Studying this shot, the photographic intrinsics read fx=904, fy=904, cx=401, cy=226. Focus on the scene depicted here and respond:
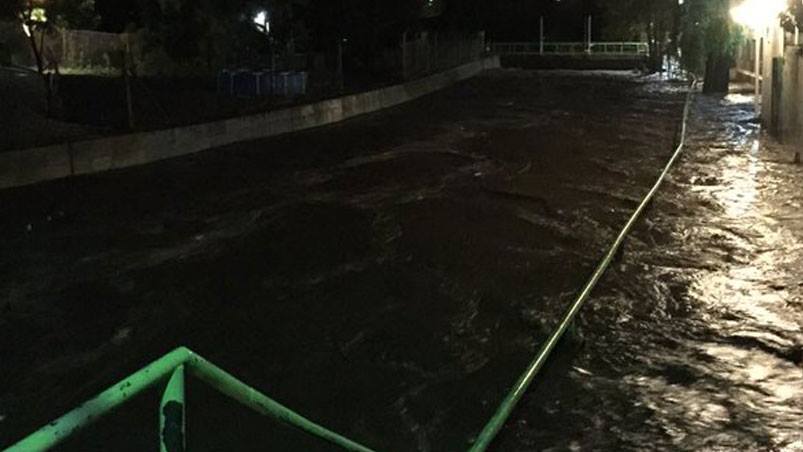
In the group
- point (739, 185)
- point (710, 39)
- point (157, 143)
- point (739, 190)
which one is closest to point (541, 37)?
point (710, 39)

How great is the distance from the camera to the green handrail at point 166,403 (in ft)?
8.50

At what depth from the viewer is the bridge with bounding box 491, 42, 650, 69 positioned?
55531mm

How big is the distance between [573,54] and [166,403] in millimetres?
58641

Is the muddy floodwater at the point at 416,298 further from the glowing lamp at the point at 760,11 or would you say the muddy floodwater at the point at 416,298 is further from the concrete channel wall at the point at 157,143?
the glowing lamp at the point at 760,11

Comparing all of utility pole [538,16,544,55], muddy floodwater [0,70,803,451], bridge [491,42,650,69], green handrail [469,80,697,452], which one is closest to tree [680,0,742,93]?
muddy floodwater [0,70,803,451]

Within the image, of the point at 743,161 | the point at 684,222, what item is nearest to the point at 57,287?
the point at 684,222

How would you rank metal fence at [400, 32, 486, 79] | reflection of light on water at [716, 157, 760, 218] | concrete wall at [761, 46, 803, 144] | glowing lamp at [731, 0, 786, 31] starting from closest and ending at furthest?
reflection of light on water at [716, 157, 760, 218]
concrete wall at [761, 46, 803, 144]
glowing lamp at [731, 0, 786, 31]
metal fence at [400, 32, 486, 79]

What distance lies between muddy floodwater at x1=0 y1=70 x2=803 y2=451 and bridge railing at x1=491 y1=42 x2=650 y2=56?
45.5 m

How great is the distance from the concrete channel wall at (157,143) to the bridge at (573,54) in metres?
32.1

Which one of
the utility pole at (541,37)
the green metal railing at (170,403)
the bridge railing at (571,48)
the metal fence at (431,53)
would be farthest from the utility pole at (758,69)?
the utility pole at (541,37)

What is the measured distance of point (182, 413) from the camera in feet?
10.2

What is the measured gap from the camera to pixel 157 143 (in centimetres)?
1684

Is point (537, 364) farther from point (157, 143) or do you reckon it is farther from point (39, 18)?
point (39, 18)

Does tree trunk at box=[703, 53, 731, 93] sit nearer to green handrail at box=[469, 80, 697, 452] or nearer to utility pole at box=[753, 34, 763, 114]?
utility pole at box=[753, 34, 763, 114]
